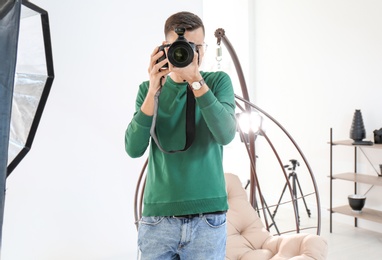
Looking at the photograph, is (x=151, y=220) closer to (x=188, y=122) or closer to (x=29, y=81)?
(x=188, y=122)

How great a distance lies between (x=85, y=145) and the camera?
8.84 feet

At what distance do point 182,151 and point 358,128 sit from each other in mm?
3247

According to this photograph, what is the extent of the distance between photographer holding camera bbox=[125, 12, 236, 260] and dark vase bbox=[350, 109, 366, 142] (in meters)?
3.11

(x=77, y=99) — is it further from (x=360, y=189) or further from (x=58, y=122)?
(x=360, y=189)

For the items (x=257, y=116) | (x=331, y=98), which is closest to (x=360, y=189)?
(x=331, y=98)

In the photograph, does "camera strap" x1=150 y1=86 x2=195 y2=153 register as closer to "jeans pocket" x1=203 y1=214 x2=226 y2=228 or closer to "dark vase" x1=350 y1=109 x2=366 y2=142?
"jeans pocket" x1=203 y1=214 x2=226 y2=228

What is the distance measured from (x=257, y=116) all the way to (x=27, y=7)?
2.09m

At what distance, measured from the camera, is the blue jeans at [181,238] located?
40.6 inches

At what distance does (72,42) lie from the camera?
2.62 meters

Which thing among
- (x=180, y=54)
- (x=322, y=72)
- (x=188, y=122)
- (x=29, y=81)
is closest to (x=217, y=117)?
(x=188, y=122)

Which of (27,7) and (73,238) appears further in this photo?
(73,238)

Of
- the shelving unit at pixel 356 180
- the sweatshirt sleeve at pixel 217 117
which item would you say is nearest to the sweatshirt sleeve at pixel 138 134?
the sweatshirt sleeve at pixel 217 117

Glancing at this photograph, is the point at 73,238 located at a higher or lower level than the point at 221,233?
lower

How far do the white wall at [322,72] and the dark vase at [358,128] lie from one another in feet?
0.60
